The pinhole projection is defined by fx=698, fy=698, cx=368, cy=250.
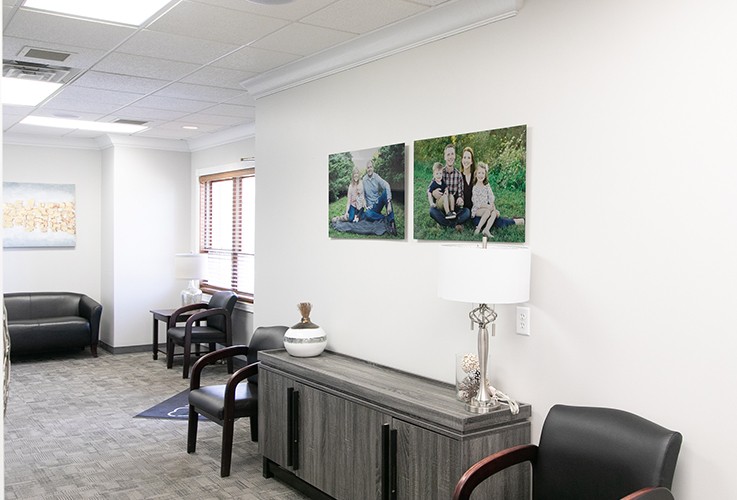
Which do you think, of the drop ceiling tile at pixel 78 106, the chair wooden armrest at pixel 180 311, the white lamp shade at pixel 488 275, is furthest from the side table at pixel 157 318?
the white lamp shade at pixel 488 275

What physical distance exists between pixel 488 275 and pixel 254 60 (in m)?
2.16

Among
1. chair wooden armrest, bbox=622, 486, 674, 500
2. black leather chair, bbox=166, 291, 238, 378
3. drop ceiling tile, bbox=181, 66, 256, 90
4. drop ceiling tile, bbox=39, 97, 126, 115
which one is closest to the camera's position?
chair wooden armrest, bbox=622, 486, 674, 500

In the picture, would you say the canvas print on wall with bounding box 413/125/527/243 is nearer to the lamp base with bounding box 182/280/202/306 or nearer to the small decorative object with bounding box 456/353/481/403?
the small decorative object with bounding box 456/353/481/403

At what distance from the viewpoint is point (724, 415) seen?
211 cm

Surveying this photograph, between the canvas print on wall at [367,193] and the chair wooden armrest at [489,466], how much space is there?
4.20 ft

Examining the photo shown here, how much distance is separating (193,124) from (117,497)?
12.2 ft

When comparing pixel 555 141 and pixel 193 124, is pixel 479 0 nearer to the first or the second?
pixel 555 141

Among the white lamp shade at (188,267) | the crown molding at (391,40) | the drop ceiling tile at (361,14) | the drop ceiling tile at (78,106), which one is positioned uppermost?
the drop ceiling tile at (361,14)

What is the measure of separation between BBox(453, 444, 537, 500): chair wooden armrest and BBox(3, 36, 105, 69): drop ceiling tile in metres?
2.94

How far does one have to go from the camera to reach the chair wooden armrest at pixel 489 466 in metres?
2.31

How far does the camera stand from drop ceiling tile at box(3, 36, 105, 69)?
365cm

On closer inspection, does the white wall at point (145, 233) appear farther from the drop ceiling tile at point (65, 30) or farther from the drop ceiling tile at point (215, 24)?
the drop ceiling tile at point (215, 24)

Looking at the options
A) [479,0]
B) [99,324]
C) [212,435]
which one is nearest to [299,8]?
[479,0]

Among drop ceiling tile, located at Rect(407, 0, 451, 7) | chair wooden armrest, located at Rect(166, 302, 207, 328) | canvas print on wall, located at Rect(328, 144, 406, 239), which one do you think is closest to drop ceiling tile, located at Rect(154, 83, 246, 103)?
canvas print on wall, located at Rect(328, 144, 406, 239)
